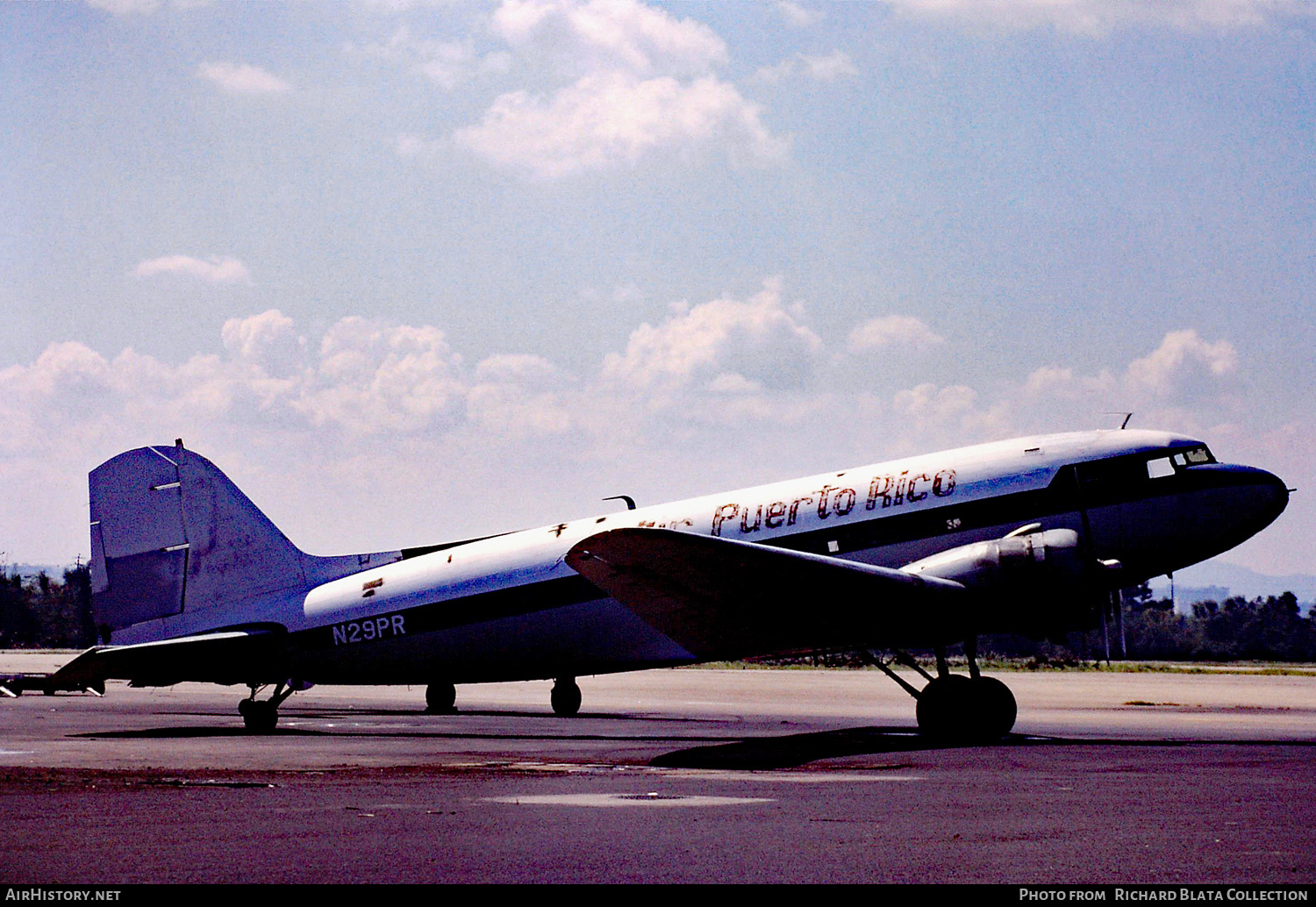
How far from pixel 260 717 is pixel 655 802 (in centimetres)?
1649

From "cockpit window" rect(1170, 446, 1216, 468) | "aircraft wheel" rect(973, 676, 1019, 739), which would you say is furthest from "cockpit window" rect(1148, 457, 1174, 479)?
"aircraft wheel" rect(973, 676, 1019, 739)

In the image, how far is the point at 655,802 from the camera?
14.6m

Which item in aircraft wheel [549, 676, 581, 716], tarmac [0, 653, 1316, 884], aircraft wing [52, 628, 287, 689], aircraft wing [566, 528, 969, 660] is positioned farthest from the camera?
aircraft wheel [549, 676, 581, 716]

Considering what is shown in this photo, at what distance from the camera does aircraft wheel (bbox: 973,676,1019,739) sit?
23609 mm

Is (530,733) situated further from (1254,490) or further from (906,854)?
(906,854)

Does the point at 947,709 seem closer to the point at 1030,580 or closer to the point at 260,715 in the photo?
the point at 1030,580

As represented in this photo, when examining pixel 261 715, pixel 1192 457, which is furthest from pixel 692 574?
pixel 261 715

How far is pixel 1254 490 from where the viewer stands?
960 inches

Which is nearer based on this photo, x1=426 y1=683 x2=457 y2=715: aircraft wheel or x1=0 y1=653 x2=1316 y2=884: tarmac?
x1=0 y1=653 x2=1316 y2=884: tarmac

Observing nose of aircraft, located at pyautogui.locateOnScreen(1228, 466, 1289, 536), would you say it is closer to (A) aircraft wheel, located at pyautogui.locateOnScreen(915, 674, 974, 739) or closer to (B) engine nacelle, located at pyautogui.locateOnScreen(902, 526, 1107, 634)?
(B) engine nacelle, located at pyautogui.locateOnScreen(902, 526, 1107, 634)

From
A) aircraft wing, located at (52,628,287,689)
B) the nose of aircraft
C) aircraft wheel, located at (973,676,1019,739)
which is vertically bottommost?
aircraft wheel, located at (973,676,1019,739)

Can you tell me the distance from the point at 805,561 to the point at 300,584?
1379cm

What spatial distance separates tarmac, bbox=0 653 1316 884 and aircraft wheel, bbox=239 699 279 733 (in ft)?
1.00

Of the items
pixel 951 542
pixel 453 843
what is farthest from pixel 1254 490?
pixel 453 843
